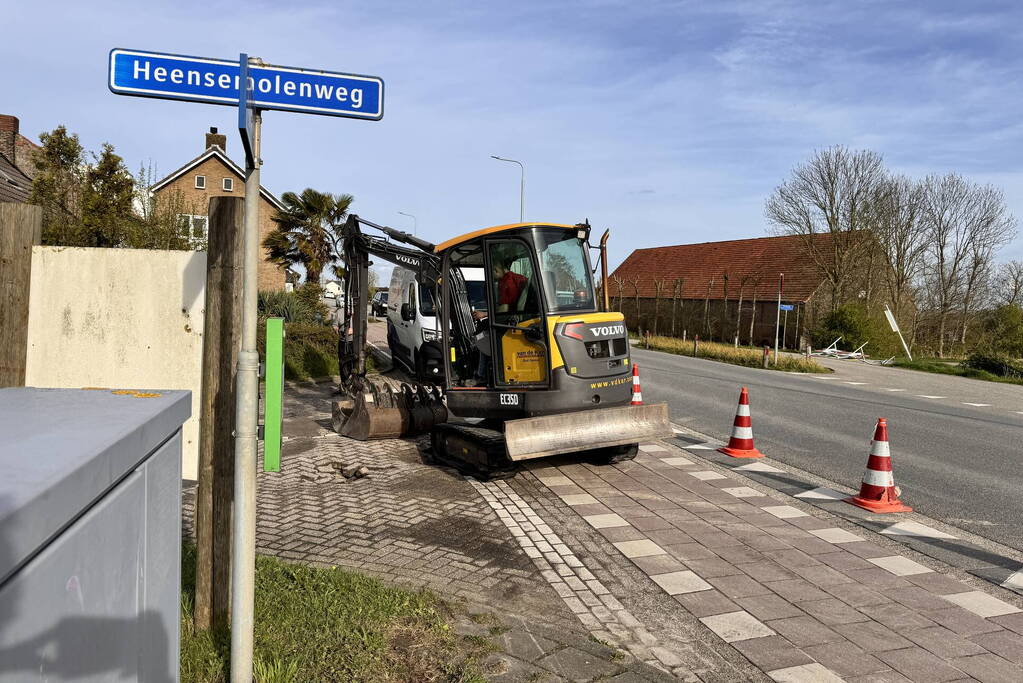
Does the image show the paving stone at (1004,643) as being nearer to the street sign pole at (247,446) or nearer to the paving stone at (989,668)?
the paving stone at (989,668)

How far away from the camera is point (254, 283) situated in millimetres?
3059

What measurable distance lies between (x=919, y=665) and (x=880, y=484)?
3.33 metres

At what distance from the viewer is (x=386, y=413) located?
9.59 metres

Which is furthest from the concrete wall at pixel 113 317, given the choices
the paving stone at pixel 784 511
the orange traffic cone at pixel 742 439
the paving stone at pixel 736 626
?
the orange traffic cone at pixel 742 439

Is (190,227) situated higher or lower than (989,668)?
higher

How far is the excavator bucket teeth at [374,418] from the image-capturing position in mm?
9500

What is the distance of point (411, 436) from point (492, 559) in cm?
466

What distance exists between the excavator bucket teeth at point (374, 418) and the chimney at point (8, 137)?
982 inches

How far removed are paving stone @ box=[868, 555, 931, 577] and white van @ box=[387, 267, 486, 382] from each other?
23.4ft

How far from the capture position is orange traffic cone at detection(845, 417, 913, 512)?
6.91 meters

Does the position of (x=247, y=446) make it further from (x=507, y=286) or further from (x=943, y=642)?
(x=507, y=286)

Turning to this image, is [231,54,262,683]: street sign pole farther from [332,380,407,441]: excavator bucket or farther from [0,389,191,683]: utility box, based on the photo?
[332,380,407,441]: excavator bucket

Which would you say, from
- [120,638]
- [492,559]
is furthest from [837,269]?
Answer: [120,638]

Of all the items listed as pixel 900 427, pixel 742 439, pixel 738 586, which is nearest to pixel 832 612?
pixel 738 586
